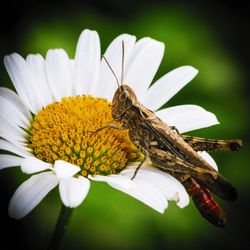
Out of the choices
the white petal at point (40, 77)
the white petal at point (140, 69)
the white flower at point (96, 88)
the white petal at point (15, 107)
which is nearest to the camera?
the white flower at point (96, 88)

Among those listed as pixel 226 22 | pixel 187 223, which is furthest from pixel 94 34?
pixel 226 22

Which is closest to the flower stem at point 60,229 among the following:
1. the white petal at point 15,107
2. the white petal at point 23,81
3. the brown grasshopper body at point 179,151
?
the brown grasshopper body at point 179,151

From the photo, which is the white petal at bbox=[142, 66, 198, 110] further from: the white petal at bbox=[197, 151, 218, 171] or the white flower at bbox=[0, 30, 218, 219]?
the white petal at bbox=[197, 151, 218, 171]

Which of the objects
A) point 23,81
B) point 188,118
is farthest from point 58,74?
point 188,118

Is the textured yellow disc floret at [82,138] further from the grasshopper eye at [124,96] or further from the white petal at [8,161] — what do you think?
the white petal at [8,161]

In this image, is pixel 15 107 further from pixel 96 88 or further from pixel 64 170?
pixel 64 170

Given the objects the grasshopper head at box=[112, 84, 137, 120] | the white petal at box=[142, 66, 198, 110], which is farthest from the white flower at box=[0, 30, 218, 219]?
the grasshopper head at box=[112, 84, 137, 120]

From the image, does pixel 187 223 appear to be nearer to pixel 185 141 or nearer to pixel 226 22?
pixel 185 141
